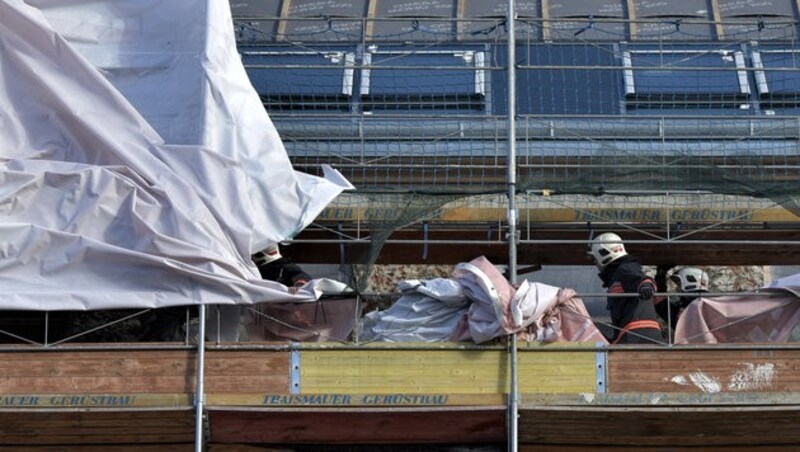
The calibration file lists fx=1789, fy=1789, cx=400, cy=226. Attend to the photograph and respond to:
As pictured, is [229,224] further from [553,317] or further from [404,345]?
[553,317]

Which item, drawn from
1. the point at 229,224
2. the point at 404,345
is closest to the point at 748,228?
the point at 404,345

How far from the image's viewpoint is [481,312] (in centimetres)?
1366

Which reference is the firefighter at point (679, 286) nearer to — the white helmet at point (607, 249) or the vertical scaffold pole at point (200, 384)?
the white helmet at point (607, 249)

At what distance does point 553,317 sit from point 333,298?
1.77 meters

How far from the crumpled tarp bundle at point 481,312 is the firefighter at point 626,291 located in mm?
353

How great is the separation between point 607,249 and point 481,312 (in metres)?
1.61

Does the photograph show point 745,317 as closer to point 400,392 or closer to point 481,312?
point 481,312

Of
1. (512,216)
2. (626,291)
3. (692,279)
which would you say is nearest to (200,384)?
(512,216)

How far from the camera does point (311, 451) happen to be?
548 inches

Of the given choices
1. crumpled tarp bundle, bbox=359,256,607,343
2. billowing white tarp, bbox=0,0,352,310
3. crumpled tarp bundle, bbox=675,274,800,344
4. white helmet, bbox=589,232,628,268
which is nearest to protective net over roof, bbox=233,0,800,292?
white helmet, bbox=589,232,628,268

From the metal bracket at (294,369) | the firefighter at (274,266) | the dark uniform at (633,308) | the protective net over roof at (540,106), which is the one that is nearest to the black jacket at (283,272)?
the firefighter at (274,266)

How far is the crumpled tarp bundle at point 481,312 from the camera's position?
13516 mm

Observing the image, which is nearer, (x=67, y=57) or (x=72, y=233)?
(x=72, y=233)

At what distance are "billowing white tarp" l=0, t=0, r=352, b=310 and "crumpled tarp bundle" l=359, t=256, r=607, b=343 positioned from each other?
0.84 meters
